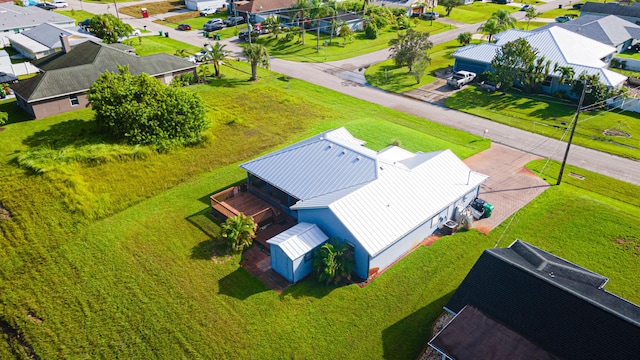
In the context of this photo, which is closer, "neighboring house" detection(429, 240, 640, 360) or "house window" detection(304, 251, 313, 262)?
"neighboring house" detection(429, 240, 640, 360)

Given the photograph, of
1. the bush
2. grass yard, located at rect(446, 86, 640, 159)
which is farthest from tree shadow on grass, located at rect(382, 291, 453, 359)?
the bush

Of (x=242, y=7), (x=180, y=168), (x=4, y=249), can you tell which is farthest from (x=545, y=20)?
(x=4, y=249)

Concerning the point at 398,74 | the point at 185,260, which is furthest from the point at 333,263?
the point at 398,74

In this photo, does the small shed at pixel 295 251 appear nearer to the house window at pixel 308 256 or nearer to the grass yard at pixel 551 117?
the house window at pixel 308 256

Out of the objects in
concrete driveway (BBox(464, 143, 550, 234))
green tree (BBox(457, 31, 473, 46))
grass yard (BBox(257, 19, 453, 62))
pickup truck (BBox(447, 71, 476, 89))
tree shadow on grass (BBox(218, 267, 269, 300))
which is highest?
green tree (BBox(457, 31, 473, 46))

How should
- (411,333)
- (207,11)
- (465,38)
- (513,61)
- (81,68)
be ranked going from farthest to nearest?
(207,11)
(465,38)
(513,61)
(81,68)
(411,333)

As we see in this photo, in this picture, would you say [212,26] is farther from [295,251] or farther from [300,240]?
[295,251]

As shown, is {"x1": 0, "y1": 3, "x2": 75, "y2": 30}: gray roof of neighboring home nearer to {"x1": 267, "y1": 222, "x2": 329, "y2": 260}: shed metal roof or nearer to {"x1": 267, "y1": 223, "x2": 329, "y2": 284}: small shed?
{"x1": 267, "y1": 222, "x2": 329, "y2": 260}: shed metal roof
